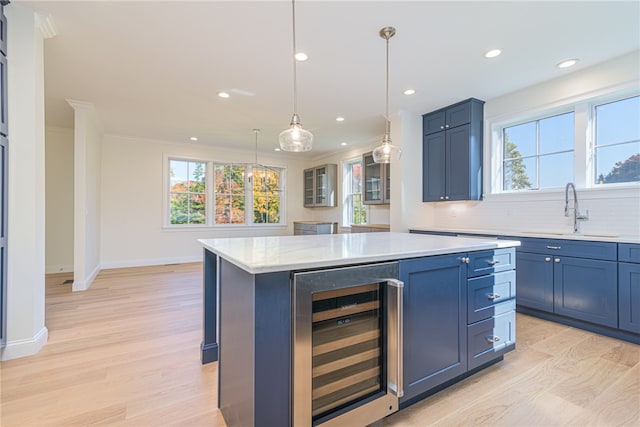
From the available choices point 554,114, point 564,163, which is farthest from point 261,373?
point 554,114

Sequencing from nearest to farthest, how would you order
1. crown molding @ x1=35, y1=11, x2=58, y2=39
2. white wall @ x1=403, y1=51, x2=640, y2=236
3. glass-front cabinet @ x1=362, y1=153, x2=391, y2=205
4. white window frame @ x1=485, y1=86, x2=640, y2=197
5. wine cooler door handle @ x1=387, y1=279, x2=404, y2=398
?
wine cooler door handle @ x1=387, y1=279, x2=404, y2=398 < crown molding @ x1=35, y1=11, x2=58, y2=39 < white wall @ x1=403, y1=51, x2=640, y2=236 < white window frame @ x1=485, y1=86, x2=640, y2=197 < glass-front cabinet @ x1=362, y1=153, x2=391, y2=205

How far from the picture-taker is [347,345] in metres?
1.44

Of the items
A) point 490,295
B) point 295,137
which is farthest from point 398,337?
point 295,137

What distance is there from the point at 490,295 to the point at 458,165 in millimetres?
2518

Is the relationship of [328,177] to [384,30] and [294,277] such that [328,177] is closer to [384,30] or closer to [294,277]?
[384,30]

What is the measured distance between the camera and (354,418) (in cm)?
138

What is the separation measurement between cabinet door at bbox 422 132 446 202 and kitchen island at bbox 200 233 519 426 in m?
2.32

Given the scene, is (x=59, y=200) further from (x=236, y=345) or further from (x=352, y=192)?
(x=236, y=345)

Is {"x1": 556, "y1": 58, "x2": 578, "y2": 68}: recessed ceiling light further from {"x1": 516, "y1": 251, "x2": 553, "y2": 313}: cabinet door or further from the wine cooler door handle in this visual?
the wine cooler door handle

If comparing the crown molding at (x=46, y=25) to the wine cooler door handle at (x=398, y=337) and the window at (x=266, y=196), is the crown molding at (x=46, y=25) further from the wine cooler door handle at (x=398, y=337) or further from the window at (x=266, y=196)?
the window at (x=266, y=196)

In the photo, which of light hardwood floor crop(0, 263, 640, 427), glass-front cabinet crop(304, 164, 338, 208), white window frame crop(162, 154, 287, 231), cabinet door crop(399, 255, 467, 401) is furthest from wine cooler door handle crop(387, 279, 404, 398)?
glass-front cabinet crop(304, 164, 338, 208)

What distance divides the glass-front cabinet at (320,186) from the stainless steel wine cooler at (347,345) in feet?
17.7

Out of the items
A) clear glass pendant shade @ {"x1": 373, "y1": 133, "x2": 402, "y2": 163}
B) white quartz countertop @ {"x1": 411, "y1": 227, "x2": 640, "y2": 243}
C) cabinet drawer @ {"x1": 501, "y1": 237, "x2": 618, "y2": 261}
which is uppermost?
clear glass pendant shade @ {"x1": 373, "y1": 133, "x2": 402, "y2": 163}

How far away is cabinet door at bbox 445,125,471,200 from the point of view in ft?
12.9
